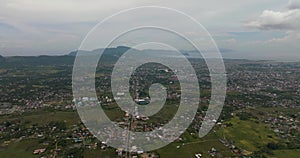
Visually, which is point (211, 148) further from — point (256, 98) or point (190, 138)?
point (256, 98)

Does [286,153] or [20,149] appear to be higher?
[20,149]

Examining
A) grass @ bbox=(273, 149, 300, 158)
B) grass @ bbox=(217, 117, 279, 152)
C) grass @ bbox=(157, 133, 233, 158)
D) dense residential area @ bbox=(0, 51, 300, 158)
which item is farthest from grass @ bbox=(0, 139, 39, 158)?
grass @ bbox=(273, 149, 300, 158)

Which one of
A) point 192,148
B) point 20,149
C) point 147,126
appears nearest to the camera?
point 192,148

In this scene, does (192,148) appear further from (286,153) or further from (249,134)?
(249,134)

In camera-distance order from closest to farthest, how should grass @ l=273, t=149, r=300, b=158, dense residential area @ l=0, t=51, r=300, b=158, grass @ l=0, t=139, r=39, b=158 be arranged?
grass @ l=0, t=139, r=39, b=158, dense residential area @ l=0, t=51, r=300, b=158, grass @ l=273, t=149, r=300, b=158

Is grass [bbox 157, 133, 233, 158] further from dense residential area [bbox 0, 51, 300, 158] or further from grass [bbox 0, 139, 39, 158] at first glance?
grass [bbox 0, 139, 39, 158]

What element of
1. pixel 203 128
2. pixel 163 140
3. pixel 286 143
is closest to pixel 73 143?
pixel 163 140

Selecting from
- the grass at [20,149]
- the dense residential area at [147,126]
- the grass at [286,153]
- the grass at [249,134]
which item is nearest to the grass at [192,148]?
the dense residential area at [147,126]

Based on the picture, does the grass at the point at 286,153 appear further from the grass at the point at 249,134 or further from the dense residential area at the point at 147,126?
the grass at the point at 249,134

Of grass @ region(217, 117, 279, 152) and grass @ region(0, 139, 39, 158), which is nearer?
grass @ region(0, 139, 39, 158)


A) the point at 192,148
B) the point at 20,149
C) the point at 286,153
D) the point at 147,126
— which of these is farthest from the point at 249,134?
the point at 20,149

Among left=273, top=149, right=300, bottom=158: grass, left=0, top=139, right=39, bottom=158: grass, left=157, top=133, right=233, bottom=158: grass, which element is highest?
left=157, top=133, right=233, bottom=158: grass
